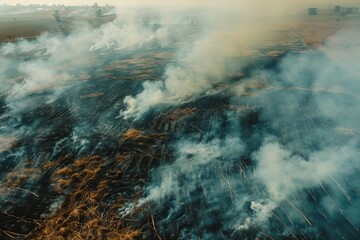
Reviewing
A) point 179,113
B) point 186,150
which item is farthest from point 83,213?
point 179,113

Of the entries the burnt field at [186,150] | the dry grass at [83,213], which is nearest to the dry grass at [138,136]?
the burnt field at [186,150]

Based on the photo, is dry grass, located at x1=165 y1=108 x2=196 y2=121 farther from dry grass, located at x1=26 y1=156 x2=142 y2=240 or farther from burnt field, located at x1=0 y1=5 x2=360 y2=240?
dry grass, located at x1=26 y1=156 x2=142 y2=240

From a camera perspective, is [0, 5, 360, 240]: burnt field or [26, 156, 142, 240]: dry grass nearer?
[26, 156, 142, 240]: dry grass

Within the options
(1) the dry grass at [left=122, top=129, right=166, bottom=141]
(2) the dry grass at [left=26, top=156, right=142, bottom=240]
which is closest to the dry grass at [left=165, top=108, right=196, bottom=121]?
(1) the dry grass at [left=122, top=129, right=166, bottom=141]

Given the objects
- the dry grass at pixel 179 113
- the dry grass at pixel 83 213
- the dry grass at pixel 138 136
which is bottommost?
the dry grass at pixel 83 213

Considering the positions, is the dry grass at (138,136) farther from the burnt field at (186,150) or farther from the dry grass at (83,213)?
the dry grass at (83,213)

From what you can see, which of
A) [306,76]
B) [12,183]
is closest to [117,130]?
[12,183]

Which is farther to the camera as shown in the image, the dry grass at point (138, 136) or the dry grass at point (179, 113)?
the dry grass at point (179, 113)

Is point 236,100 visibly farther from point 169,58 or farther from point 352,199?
point 169,58
